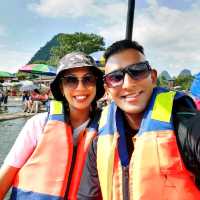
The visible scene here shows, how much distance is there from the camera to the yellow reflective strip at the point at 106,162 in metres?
2.14

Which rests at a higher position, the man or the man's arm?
the man

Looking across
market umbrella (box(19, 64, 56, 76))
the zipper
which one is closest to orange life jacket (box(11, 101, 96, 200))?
the zipper

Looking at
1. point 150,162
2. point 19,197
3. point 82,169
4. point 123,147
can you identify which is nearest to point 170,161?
point 150,162

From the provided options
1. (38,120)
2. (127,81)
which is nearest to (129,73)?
(127,81)

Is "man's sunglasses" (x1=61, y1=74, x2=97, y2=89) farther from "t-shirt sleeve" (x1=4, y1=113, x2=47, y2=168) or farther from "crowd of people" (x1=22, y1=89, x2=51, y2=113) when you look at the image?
"crowd of people" (x1=22, y1=89, x2=51, y2=113)

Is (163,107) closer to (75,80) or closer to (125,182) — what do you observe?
(125,182)

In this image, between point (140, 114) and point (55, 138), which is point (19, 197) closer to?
point (55, 138)

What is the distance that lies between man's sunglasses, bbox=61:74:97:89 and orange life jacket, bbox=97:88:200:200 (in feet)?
1.82

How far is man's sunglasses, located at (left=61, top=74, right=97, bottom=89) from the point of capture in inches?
107

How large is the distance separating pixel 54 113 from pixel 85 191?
0.74 meters

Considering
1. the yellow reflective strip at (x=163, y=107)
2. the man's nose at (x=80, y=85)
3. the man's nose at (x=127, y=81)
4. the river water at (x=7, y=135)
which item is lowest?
the river water at (x=7, y=135)

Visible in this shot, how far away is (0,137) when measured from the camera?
1199cm

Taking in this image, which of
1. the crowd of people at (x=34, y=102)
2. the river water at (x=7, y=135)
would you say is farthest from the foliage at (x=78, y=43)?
the river water at (x=7, y=135)

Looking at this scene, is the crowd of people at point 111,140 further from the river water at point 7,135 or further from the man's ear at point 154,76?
the river water at point 7,135
